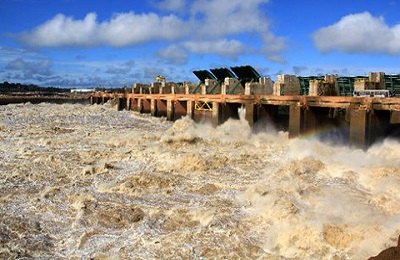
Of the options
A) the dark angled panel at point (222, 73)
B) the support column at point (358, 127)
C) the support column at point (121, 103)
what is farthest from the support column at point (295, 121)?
the support column at point (121, 103)

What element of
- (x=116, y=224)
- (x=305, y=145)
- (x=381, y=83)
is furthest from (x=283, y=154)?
(x=116, y=224)

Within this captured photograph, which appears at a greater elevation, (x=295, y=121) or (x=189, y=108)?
(x=189, y=108)

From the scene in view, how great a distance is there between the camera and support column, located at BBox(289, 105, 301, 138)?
1620 cm

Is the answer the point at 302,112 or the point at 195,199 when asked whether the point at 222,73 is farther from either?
the point at 195,199

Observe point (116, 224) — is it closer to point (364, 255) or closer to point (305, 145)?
point (364, 255)

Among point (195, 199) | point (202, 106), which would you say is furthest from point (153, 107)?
point (195, 199)

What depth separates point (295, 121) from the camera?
53.6 ft

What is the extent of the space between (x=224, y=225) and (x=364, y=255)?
7.90ft

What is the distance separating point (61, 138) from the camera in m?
17.2

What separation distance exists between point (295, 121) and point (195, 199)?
26.1ft

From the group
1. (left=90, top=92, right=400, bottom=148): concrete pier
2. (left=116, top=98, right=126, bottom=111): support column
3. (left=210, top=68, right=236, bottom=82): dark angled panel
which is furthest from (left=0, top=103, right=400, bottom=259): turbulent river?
(left=116, top=98, right=126, bottom=111): support column

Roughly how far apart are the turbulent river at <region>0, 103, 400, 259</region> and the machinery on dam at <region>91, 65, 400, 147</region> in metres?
0.88

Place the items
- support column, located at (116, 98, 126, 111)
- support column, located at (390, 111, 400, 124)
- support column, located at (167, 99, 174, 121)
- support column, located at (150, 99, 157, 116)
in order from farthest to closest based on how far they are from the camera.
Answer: support column, located at (116, 98, 126, 111) → support column, located at (150, 99, 157, 116) → support column, located at (167, 99, 174, 121) → support column, located at (390, 111, 400, 124)

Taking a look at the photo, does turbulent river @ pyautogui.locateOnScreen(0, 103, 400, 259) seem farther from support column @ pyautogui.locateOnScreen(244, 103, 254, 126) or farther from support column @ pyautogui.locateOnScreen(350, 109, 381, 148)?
support column @ pyautogui.locateOnScreen(244, 103, 254, 126)
